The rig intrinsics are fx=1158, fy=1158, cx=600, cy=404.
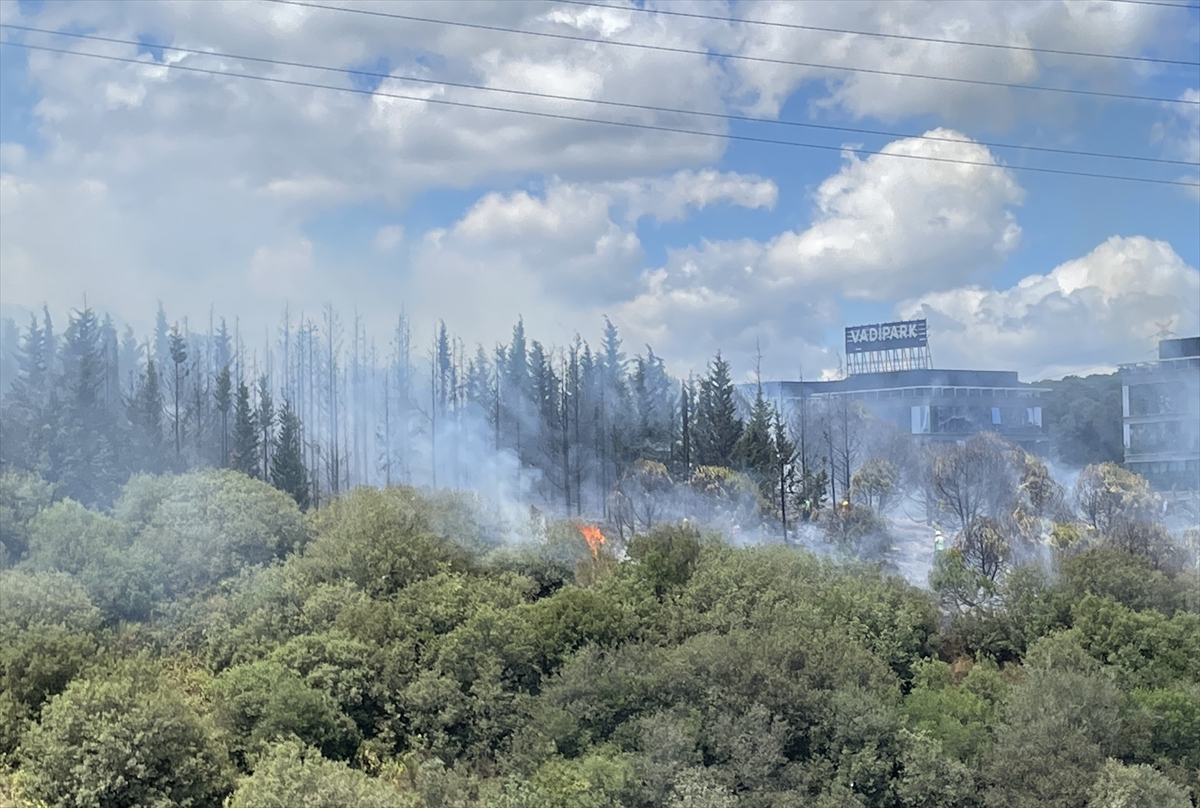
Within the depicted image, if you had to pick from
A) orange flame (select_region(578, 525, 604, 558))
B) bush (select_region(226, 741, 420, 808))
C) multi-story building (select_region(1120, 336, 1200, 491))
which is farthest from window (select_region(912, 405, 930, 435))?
bush (select_region(226, 741, 420, 808))

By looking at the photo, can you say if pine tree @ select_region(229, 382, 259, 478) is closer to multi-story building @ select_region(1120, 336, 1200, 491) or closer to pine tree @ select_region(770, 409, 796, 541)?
pine tree @ select_region(770, 409, 796, 541)

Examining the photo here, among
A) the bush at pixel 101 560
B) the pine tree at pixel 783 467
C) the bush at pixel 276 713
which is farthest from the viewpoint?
the pine tree at pixel 783 467

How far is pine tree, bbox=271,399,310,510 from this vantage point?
112 feet

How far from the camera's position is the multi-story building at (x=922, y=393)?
141ft

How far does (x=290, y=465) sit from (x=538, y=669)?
14169mm

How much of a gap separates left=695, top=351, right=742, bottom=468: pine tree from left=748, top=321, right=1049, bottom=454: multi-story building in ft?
9.81

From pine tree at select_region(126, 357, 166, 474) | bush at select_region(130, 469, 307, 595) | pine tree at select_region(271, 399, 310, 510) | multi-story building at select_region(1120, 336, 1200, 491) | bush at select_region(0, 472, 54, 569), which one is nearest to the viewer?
bush at select_region(130, 469, 307, 595)

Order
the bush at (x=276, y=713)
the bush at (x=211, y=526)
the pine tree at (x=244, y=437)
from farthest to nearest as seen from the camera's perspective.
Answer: the pine tree at (x=244, y=437), the bush at (x=211, y=526), the bush at (x=276, y=713)

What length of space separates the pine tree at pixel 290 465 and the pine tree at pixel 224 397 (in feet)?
5.17

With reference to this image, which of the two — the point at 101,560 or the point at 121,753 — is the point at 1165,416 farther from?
the point at 121,753

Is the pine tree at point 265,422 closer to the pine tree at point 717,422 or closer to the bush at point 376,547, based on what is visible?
the bush at point 376,547

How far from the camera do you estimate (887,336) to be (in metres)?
44.2

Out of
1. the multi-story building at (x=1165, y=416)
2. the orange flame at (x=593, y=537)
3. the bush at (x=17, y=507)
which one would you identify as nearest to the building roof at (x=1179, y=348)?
the multi-story building at (x=1165, y=416)

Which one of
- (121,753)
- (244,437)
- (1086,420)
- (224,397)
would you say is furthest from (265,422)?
(1086,420)
